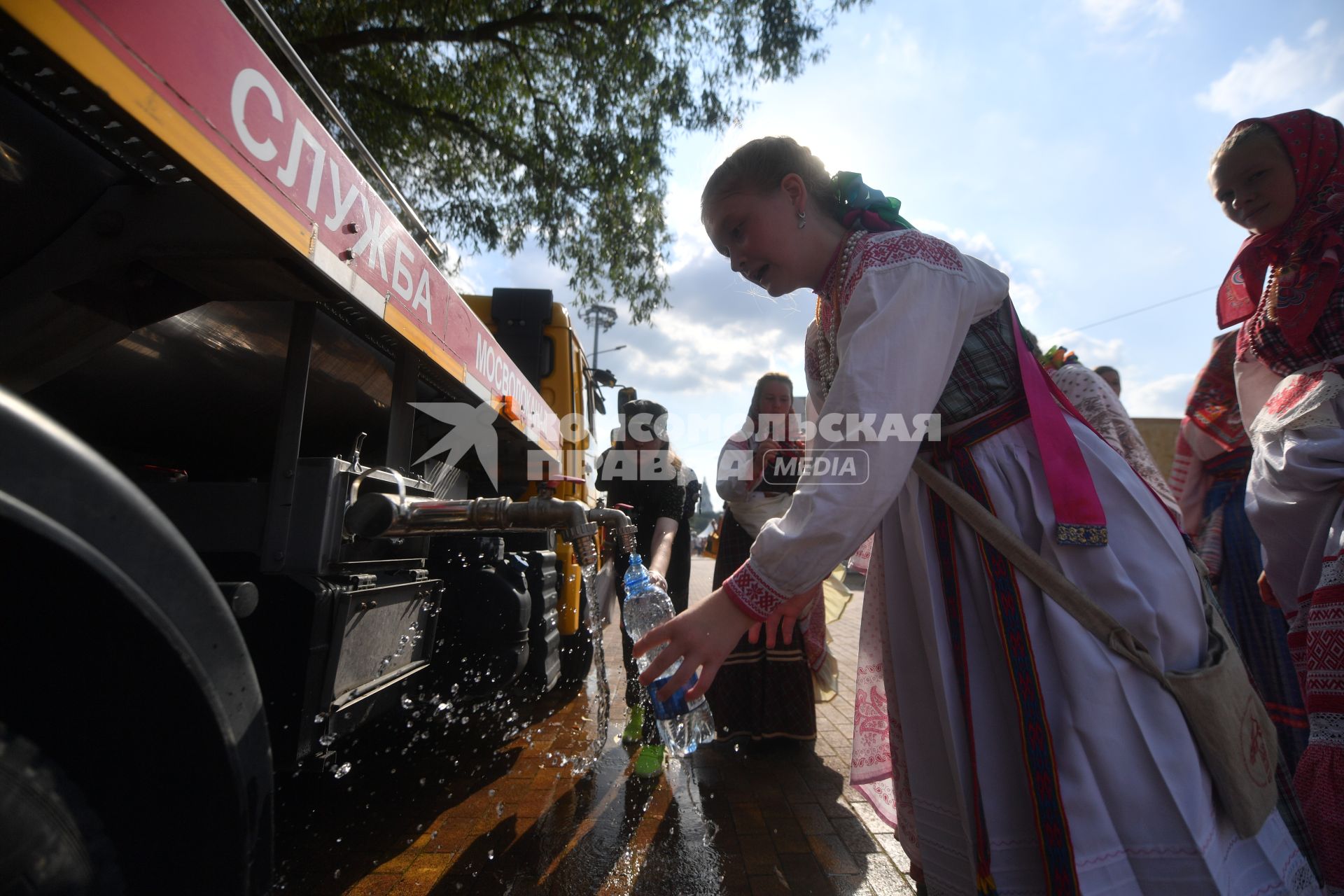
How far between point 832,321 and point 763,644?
8.17ft

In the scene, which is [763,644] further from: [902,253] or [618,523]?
[902,253]

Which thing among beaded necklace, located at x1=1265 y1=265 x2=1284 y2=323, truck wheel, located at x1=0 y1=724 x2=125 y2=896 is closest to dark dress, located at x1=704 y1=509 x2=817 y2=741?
beaded necklace, located at x1=1265 y1=265 x2=1284 y2=323

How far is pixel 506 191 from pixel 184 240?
27.1ft

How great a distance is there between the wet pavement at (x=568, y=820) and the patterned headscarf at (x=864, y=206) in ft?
6.04

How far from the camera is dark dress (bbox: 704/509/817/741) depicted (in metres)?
3.52

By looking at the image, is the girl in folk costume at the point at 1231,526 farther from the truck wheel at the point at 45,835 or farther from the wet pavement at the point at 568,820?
the truck wheel at the point at 45,835

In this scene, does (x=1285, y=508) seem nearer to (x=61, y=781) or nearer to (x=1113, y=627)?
(x=1113, y=627)

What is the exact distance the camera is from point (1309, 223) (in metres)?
1.91

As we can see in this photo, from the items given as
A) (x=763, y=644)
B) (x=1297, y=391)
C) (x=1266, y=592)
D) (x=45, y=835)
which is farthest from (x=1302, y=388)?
(x=45, y=835)

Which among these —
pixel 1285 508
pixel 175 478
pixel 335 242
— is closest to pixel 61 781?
pixel 335 242

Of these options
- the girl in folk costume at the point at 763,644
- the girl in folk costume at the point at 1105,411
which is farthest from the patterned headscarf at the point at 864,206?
the girl in folk costume at the point at 763,644

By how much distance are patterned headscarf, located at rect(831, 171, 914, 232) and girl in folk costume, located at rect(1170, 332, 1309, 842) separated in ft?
6.04

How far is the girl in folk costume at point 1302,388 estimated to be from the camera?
5.28ft

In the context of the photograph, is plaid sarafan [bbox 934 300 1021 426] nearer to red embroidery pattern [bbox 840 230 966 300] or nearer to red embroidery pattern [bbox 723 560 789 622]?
red embroidery pattern [bbox 840 230 966 300]
